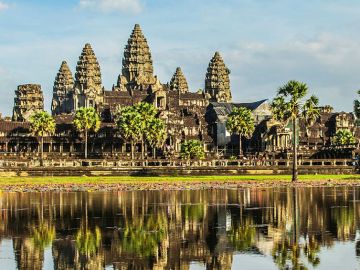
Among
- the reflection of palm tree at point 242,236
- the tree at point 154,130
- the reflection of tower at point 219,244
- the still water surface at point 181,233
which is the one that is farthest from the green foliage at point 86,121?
the reflection of palm tree at point 242,236

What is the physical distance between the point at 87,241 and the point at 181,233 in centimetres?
548

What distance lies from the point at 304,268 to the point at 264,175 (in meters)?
94.2

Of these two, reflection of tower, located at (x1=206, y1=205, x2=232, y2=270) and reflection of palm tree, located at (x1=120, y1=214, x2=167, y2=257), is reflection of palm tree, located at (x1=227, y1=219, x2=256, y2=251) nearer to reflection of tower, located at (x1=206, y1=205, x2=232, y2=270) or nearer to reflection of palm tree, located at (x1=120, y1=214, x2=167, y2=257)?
reflection of tower, located at (x1=206, y1=205, x2=232, y2=270)

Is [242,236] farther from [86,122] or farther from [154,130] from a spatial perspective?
[86,122]

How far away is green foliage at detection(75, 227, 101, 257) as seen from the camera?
121 ft

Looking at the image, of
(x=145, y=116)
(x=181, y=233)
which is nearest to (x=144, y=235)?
(x=181, y=233)

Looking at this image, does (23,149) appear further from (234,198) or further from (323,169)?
(234,198)

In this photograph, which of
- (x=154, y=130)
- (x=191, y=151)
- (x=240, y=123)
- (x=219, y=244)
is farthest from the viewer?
(x=240, y=123)

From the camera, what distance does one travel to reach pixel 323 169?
129 meters

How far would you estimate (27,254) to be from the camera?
36.4 meters

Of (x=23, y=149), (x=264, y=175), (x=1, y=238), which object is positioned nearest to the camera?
(x=1, y=238)

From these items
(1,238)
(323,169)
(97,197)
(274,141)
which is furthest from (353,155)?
(1,238)

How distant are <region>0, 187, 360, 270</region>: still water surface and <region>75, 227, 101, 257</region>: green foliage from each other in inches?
1.8

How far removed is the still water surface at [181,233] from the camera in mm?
34000
